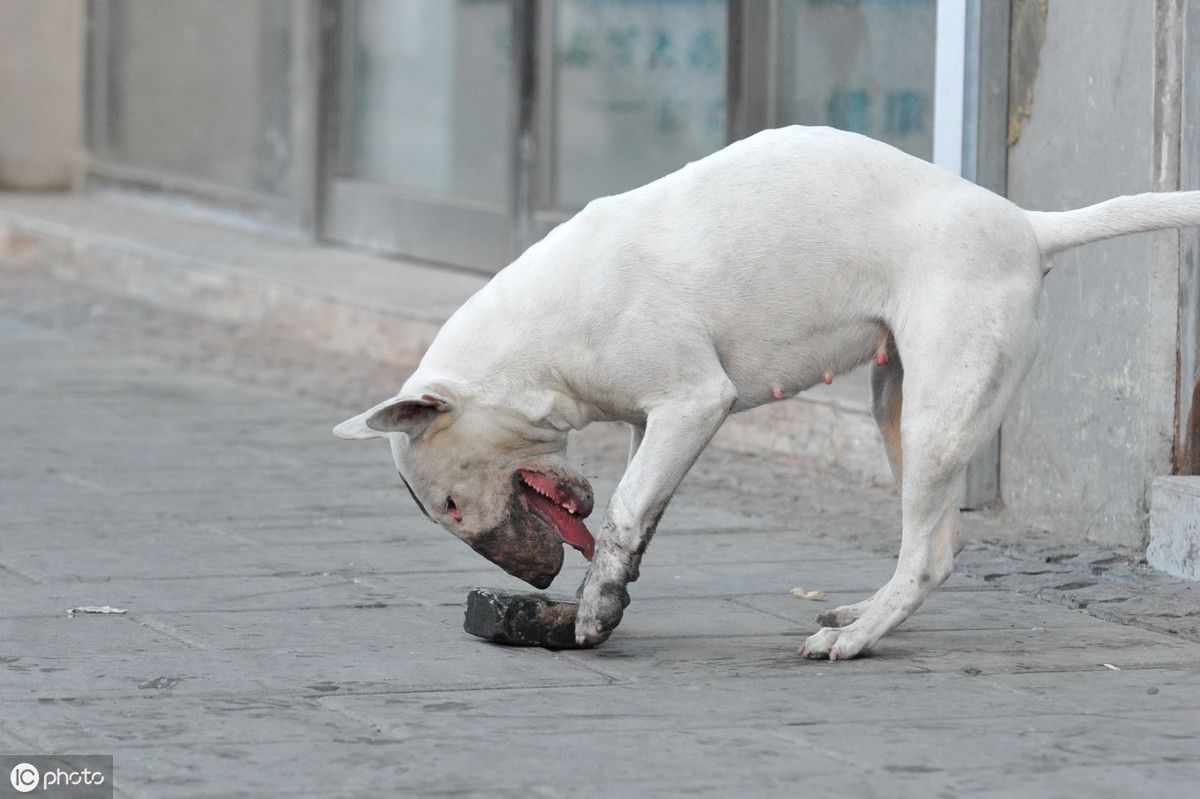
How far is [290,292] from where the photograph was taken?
995 cm

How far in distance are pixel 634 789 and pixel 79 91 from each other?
461 inches

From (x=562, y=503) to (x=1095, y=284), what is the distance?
2.05 m

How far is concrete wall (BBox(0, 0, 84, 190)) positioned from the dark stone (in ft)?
34.2

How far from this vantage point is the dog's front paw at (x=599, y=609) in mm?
4547

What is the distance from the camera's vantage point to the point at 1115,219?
471 centimetres

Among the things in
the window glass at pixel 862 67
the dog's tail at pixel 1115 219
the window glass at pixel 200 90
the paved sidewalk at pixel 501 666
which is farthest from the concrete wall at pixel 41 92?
the dog's tail at pixel 1115 219

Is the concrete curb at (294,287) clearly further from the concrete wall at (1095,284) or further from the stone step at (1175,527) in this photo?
the stone step at (1175,527)

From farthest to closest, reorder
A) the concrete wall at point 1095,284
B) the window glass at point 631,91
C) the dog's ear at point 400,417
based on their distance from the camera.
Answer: the window glass at point 631,91
the concrete wall at point 1095,284
the dog's ear at point 400,417

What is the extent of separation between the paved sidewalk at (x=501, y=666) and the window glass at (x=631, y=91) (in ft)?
8.07

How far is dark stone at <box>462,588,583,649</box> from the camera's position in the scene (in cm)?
460

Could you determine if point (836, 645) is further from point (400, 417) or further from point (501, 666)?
point (400, 417)

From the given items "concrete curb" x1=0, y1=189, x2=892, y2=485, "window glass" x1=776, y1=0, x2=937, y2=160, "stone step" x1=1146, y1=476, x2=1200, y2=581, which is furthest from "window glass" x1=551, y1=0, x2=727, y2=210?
"stone step" x1=1146, y1=476, x2=1200, y2=581

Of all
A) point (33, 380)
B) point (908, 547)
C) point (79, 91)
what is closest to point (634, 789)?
point (908, 547)

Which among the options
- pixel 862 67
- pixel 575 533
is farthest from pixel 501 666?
pixel 862 67
